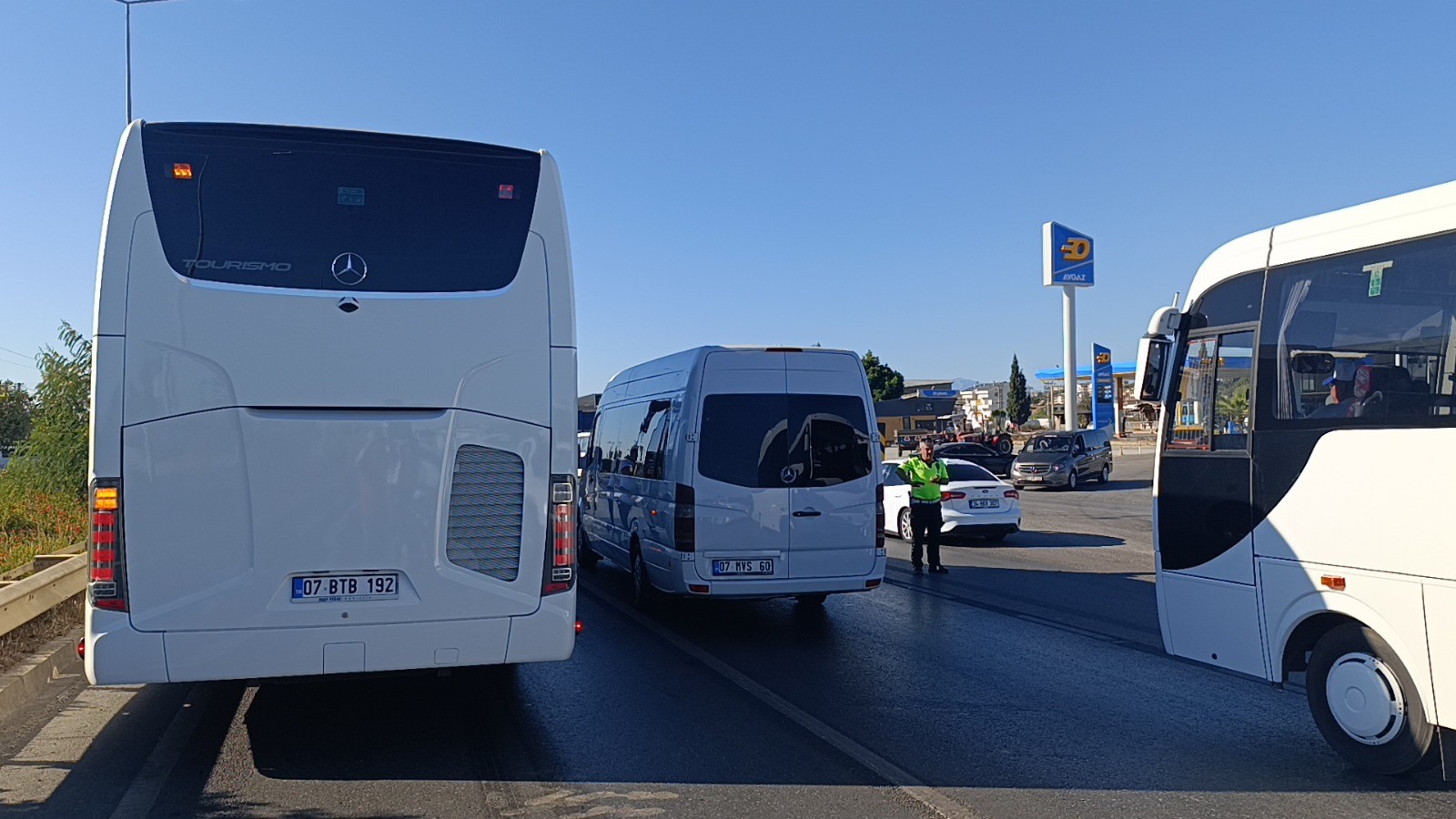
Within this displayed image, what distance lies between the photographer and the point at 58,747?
6.06 meters

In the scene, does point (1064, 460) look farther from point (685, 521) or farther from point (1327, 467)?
point (1327, 467)

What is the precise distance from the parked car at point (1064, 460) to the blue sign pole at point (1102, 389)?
2123 cm

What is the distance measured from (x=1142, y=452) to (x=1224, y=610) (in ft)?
184

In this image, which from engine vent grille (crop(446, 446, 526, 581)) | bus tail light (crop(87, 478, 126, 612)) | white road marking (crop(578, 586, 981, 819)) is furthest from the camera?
engine vent grille (crop(446, 446, 526, 581))

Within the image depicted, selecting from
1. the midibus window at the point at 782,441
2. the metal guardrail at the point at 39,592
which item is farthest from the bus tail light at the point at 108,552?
the midibus window at the point at 782,441

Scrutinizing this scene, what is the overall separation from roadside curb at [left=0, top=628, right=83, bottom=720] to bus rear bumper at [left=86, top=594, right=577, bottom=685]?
2.24m

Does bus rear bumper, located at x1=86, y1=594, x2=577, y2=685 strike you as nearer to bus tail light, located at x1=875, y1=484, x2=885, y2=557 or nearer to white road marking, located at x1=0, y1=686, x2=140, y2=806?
white road marking, located at x1=0, y1=686, x2=140, y2=806

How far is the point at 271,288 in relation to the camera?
539 cm

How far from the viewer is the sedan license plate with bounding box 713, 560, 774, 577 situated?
9477 millimetres

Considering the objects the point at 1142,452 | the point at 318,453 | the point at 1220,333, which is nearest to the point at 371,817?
the point at 318,453

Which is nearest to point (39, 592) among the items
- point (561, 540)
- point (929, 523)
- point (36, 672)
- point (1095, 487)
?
point (36, 672)

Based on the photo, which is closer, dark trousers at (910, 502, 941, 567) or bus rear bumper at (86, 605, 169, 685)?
bus rear bumper at (86, 605, 169, 685)

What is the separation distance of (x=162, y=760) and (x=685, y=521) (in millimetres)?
4644

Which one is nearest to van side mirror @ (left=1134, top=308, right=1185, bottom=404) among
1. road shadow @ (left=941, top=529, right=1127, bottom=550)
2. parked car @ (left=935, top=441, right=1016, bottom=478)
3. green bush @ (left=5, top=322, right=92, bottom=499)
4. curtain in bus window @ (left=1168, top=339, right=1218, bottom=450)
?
curtain in bus window @ (left=1168, top=339, right=1218, bottom=450)
